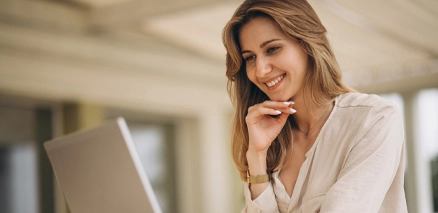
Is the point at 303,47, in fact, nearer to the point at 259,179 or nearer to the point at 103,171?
the point at 259,179

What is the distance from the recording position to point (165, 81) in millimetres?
7262

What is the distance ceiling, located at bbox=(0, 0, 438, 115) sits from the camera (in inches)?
181

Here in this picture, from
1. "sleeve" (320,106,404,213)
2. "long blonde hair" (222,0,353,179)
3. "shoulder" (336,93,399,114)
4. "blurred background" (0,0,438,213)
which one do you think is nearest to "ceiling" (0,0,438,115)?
"blurred background" (0,0,438,213)

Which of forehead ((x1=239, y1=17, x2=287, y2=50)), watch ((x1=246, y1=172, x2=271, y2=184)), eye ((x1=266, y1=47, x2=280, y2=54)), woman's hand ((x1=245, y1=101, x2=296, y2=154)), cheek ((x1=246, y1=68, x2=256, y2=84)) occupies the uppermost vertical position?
forehead ((x1=239, y1=17, x2=287, y2=50))

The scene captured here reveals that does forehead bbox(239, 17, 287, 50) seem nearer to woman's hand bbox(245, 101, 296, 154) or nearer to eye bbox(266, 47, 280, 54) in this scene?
eye bbox(266, 47, 280, 54)

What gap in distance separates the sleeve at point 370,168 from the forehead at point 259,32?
375mm

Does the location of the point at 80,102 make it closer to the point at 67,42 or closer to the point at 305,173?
the point at 67,42

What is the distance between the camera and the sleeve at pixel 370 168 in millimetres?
1423

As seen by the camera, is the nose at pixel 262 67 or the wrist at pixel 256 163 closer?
the nose at pixel 262 67

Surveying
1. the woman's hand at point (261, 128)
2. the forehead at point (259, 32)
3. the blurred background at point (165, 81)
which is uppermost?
the blurred background at point (165, 81)

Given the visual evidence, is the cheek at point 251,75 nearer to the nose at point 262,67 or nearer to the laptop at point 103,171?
the nose at point 262,67

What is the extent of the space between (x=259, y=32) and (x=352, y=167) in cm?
48

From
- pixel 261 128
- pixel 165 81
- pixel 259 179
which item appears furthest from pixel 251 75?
pixel 165 81

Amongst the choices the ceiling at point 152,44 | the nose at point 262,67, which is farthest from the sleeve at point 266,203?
the ceiling at point 152,44
